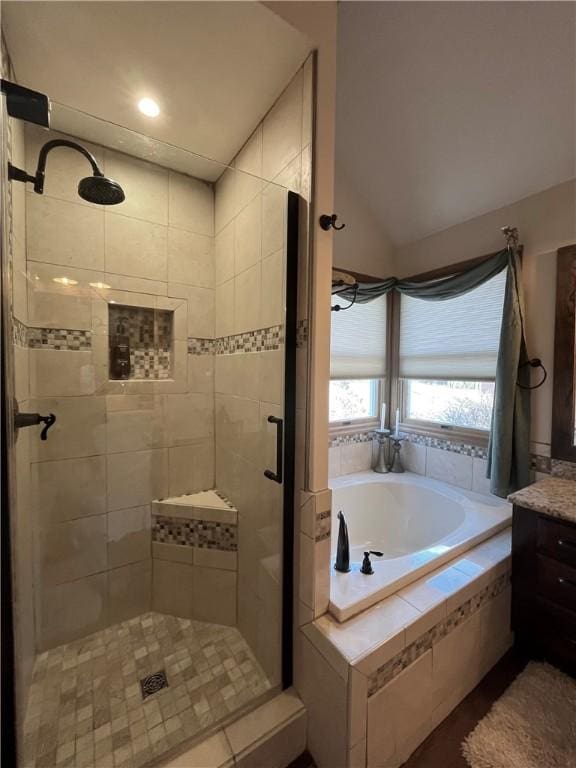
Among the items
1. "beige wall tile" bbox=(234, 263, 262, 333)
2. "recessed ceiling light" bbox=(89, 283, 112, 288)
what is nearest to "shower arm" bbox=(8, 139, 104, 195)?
"recessed ceiling light" bbox=(89, 283, 112, 288)

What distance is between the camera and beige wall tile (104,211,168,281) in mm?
1585

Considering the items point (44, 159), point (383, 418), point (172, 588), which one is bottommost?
point (172, 588)

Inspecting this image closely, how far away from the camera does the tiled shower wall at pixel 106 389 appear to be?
4.66 feet

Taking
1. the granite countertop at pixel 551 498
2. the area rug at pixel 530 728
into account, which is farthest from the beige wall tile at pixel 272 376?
the area rug at pixel 530 728

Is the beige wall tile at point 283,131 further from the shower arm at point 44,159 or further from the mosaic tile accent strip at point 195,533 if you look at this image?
the mosaic tile accent strip at point 195,533

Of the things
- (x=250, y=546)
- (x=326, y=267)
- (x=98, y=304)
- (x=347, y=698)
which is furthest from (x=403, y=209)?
(x=347, y=698)

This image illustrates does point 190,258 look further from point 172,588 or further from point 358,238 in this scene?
point 172,588

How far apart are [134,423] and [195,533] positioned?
2.25ft

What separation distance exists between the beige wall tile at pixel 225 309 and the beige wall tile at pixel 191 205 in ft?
1.25

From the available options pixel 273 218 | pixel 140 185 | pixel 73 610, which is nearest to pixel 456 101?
pixel 273 218

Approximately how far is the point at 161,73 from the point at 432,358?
2174mm

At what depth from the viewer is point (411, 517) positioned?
2143 millimetres

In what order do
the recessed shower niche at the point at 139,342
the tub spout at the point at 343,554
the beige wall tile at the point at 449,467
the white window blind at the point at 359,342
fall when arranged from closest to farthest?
the tub spout at the point at 343,554 < the recessed shower niche at the point at 139,342 < the beige wall tile at the point at 449,467 < the white window blind at the point at 359,342

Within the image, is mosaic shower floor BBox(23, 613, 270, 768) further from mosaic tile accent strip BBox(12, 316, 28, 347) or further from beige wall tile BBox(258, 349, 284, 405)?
mosaic tile accent strip BBox(12, 316, 28, 347)
